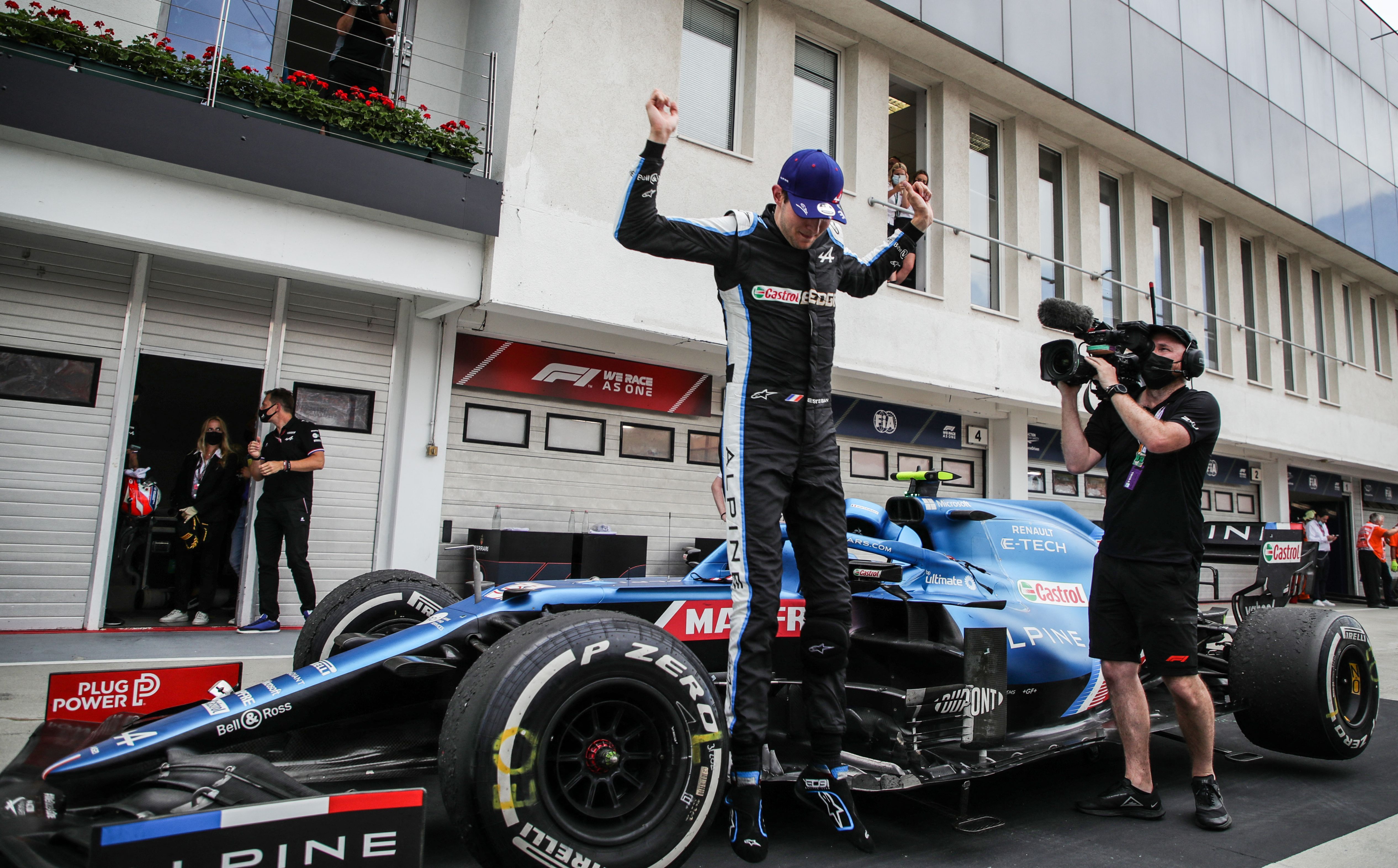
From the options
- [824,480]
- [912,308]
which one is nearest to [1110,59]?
[912,308]

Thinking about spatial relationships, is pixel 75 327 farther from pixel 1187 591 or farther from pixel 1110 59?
pixel 1110 59

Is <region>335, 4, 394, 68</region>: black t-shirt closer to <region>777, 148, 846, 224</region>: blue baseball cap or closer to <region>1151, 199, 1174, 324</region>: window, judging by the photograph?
<region>777, 148, 846, 224</region>: blue baseball cap

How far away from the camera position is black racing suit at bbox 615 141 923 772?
2467 millimetres


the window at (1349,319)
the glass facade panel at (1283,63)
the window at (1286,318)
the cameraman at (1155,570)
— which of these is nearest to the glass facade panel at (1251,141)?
the glass facade panel at (1283,63)

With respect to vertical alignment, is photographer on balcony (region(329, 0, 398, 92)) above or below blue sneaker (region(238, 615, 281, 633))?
above

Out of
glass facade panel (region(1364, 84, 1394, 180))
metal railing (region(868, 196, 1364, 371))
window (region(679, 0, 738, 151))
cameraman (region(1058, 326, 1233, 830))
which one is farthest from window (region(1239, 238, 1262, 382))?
cameraman (region(1058, 326, 1233, 830))

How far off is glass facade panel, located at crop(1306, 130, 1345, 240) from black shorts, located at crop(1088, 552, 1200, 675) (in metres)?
17.0

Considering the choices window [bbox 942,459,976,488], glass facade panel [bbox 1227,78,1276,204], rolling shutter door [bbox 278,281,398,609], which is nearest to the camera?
rolling shutter door [bbox 278,281,398,609]

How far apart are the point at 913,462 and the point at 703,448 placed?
348 centimetres

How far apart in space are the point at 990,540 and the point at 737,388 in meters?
1.43

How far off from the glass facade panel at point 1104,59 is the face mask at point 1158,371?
33.6ft

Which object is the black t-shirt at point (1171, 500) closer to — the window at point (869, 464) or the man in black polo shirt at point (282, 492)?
the man in black polo shirt at point (282, 492)

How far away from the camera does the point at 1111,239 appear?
14.0m

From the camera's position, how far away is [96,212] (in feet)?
20.3
